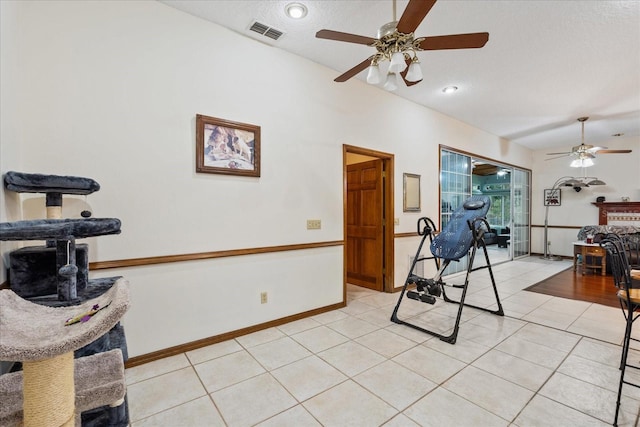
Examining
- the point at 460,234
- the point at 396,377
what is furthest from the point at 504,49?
the point at 396,377

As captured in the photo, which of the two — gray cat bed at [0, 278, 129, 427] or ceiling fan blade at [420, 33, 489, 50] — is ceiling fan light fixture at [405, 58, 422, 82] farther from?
gray cat bed at [0, 278, 129, 427]

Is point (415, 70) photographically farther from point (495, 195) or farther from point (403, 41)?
point (495, 195)

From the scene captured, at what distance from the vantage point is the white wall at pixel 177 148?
6.72 feet

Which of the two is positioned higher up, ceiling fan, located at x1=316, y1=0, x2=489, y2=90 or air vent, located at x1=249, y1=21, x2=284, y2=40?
air vent, located at x1=249, y1=21, x2=284, y2=40

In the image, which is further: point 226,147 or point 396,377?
point 226,147

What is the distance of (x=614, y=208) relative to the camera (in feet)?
22.7

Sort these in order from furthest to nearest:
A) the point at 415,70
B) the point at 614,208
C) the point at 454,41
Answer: the point at 614,208, the point at 415,70, the point at 454,41

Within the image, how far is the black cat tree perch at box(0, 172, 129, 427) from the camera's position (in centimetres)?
96

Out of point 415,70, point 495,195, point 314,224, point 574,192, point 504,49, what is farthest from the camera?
point 495,195

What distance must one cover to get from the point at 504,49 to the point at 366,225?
2.85 metres

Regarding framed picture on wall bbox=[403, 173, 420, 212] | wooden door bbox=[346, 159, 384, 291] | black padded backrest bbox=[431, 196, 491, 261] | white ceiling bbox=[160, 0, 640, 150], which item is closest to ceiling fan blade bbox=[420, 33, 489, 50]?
white ceiling bbox=[160, 0, 640, 150]

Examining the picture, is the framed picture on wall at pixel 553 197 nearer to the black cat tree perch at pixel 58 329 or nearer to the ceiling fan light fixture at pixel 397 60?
the ceiling fan light fixture at pixel 397 60

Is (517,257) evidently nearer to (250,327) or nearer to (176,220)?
(250,327)

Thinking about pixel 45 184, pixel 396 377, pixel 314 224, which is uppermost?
pixel 45 184
